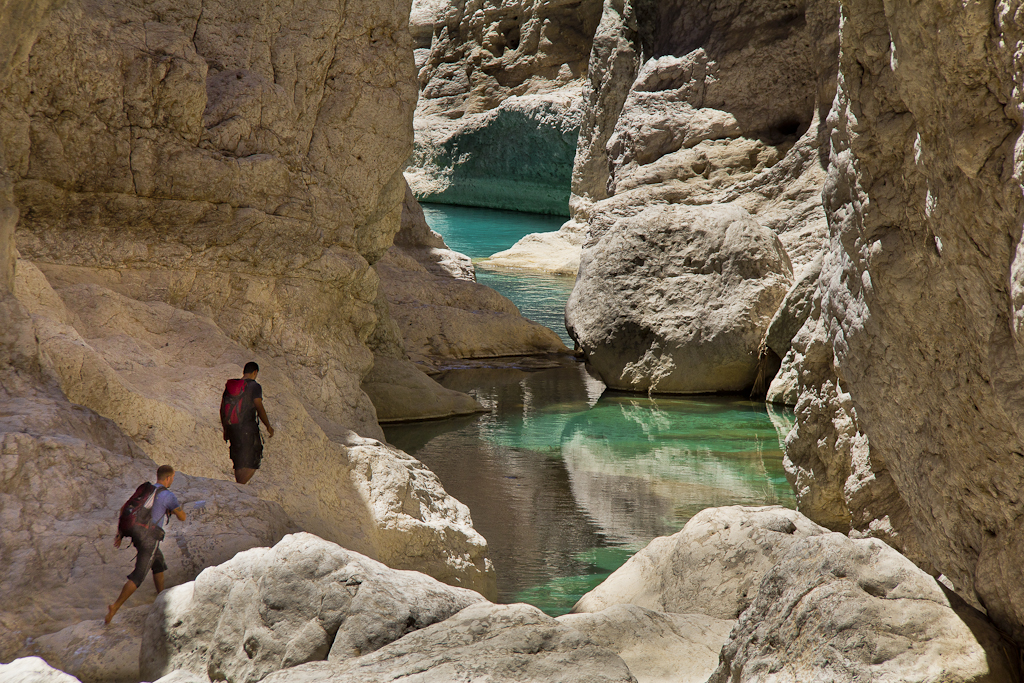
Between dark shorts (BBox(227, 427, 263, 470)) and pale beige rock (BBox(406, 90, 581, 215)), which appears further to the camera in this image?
pale beige rock (BBox(406, 90, 581, 215))

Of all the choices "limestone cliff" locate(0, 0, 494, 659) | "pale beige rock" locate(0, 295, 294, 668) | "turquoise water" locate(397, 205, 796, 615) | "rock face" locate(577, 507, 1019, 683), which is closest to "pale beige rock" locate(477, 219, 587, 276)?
"turquoise water" locate(397, 205, 796, 615)

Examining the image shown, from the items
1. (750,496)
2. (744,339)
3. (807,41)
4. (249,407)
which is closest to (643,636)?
(249,407)

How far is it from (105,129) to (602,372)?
770 cm

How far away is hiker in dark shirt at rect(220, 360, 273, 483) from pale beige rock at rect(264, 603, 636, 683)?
2.60 metres

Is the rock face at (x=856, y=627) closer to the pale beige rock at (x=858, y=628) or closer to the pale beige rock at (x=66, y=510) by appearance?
the pale beige rock at (x=858, y=628)

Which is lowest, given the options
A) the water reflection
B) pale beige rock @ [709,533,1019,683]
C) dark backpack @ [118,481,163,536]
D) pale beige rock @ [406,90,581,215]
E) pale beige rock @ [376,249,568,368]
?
the water reflection

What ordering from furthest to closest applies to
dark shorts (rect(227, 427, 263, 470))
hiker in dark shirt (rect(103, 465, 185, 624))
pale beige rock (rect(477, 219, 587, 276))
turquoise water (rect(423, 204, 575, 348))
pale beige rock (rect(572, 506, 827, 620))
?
pale beige rock (rect(477, 219, 587, 276)) < turquoise water (rect(423, 204, 575, 348)) < dark shorts (rect(227, 427, 263, 470)) < pale beige rock (rect(572, 506, 827, 620)) < hiker in dark shirt (rect(103, 465, 185, 624))

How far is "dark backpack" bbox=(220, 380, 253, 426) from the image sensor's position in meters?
5.62

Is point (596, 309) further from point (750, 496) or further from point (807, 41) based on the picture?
point (807, 41)

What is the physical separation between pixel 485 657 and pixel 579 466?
606cm

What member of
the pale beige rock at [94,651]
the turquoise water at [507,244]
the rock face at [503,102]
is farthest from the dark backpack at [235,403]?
the rock face at [503,102]

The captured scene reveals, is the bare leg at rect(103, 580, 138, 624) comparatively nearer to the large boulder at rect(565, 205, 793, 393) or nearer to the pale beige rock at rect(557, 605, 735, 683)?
the pale beige rock at rect(557, 605, 735, 683)

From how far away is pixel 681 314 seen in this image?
488 inches

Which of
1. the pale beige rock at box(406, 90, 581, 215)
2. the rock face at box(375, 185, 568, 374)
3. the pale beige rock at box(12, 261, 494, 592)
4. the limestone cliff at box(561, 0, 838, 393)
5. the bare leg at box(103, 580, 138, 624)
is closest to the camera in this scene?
the bare leg at box(103, 580, 138, 624)
